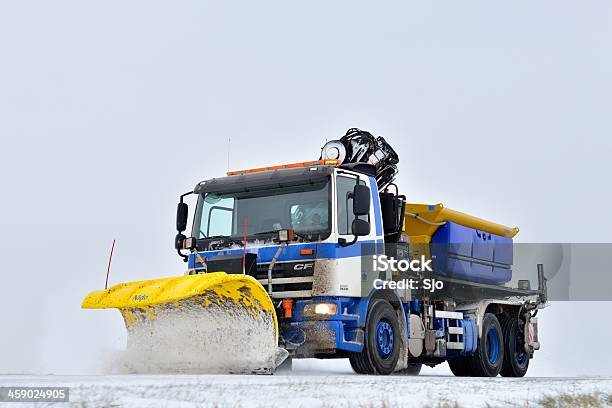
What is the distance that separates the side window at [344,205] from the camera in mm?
10641

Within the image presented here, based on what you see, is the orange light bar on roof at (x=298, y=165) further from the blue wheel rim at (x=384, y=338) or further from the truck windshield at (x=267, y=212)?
the blue wheel rim at (x=384, y=338)

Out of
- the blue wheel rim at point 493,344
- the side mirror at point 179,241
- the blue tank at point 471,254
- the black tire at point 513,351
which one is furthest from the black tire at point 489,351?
the side mirror at point 179,241

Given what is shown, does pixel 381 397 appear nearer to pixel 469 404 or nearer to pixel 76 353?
pixel 469 404

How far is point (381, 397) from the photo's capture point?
6887 mm

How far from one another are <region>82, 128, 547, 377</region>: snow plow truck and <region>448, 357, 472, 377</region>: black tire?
1.07 m

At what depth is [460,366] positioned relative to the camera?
1463 cm

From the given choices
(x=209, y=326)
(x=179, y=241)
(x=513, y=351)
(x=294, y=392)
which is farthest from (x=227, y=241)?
(x=513, y=351)

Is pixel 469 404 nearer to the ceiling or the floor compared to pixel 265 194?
nearer to the floor

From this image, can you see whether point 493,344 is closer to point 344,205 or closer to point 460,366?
point 460,366

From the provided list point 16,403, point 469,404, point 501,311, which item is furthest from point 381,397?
Result: point 501,311

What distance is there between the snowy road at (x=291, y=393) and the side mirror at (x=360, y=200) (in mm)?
2613

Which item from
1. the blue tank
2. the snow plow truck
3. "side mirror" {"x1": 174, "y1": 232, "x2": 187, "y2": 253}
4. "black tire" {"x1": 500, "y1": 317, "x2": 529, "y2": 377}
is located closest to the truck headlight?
the snow plow truck

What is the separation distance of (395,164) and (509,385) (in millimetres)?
5108

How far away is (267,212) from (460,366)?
17.9 ft
